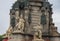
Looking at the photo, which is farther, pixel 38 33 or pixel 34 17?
pixel 34 17

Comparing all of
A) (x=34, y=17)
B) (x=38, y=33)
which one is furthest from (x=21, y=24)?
(x=34, y=17)

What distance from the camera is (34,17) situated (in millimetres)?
35594

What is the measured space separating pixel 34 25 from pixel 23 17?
1.59 m

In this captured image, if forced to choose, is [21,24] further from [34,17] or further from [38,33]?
[34,17]

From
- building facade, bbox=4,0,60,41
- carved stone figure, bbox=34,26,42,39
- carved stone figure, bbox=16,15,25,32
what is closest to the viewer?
carved stone figure, bbox=34,26,42,39

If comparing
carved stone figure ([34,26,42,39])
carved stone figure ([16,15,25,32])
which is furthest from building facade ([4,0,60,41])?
carved stone figure ([34,26,42,39])

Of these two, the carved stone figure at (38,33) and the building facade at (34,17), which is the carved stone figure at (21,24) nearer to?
the building facade at (34,17)

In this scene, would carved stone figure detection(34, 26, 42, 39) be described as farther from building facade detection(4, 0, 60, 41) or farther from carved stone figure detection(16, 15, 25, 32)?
carved stone figure detection(16, 15, 25, 32)

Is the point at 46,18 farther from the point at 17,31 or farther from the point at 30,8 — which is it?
the point at 17,31

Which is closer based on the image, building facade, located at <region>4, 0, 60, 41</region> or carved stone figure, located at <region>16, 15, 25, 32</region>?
carved stone figure, located at <region>16, 15, 25, 32</region>

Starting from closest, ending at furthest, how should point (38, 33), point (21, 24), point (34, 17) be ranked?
point (38, 33) < point (21, 24) < point (34, 17)

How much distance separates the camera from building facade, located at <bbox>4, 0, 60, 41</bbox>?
34.7 metres

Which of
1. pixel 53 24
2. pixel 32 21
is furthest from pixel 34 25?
pixel 53 24

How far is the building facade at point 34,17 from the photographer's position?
34.7 m
